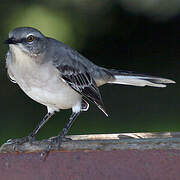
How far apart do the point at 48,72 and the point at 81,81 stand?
0.42 meters

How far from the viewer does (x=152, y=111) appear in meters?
7.63

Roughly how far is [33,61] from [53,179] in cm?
122

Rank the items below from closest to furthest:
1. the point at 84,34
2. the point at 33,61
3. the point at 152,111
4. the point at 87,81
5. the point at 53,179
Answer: the point at 53,179 < the point at 33,61 < the point at 87,81 < the point at 152,111 < the point at 84,34

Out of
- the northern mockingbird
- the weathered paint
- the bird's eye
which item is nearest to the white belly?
the northern mockingbird

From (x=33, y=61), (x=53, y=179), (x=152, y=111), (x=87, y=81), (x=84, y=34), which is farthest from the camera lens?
(x=84, y=34)

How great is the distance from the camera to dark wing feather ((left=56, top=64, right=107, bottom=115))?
4061 millimetres

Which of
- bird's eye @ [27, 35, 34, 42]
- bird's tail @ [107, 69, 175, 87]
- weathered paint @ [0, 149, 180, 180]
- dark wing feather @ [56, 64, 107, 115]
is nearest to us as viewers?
weathered paint @ [0, 149, 180, 180]

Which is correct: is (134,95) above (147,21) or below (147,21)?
below

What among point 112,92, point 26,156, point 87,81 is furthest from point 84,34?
point 26,156

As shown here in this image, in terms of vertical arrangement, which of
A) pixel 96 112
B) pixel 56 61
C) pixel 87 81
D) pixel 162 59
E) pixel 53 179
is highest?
pixel 56 61

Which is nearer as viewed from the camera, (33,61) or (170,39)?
(33,61)

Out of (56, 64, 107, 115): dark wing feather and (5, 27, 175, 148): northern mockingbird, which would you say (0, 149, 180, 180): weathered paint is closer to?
(5, 27, 175, 148): northern mockingbird

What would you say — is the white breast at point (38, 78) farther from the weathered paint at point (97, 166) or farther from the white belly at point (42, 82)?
the weathered paint at point (97, 166)

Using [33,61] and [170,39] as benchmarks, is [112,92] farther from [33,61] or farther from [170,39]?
[33,61]
